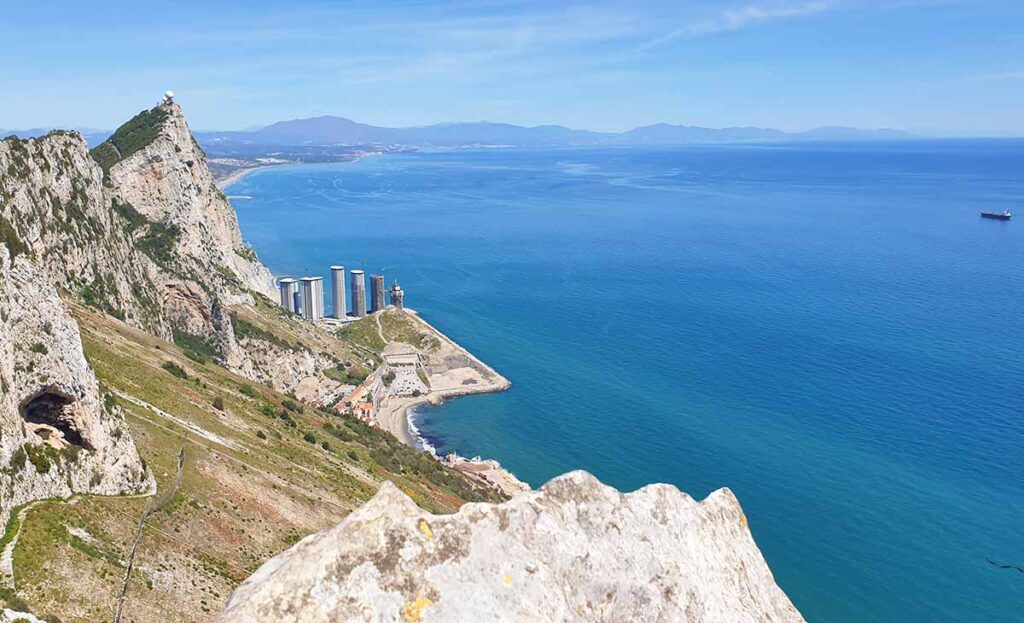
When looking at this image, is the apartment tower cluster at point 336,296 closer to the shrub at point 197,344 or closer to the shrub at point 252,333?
the shrub at point 252,333

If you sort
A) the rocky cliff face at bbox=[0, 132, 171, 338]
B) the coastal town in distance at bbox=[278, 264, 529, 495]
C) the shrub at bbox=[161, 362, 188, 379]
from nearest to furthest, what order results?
the shrub at bbox=[161, 362, 188, 379] < the rocky cliff face at bbox=[0, 132, 171, 338] < the coastal town in distance at bbox=[278, 264, 529, 495]

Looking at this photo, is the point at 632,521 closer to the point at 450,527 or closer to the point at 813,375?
the point at 450,527

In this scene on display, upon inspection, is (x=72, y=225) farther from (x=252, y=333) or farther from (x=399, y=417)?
(x=399, y=417)

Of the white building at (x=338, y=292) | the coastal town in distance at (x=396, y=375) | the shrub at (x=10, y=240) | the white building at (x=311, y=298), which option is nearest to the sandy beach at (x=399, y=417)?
the coastal town in distance at (x=396, y=375)

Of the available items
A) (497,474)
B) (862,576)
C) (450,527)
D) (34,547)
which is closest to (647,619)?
(450,527)

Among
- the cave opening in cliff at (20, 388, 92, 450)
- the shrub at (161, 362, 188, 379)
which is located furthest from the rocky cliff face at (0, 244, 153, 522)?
the shrub at (161, 362, 188, 379)

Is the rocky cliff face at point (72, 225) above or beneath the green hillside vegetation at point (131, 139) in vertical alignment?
beneath

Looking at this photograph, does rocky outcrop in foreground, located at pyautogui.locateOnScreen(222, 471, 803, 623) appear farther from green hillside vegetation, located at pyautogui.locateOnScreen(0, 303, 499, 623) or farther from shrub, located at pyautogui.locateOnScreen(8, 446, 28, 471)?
shrub, located at pyautogui.locateOnScreen(8, 446, 28, 471)

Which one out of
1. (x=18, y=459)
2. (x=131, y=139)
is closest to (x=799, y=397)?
(x=18, y=459)
